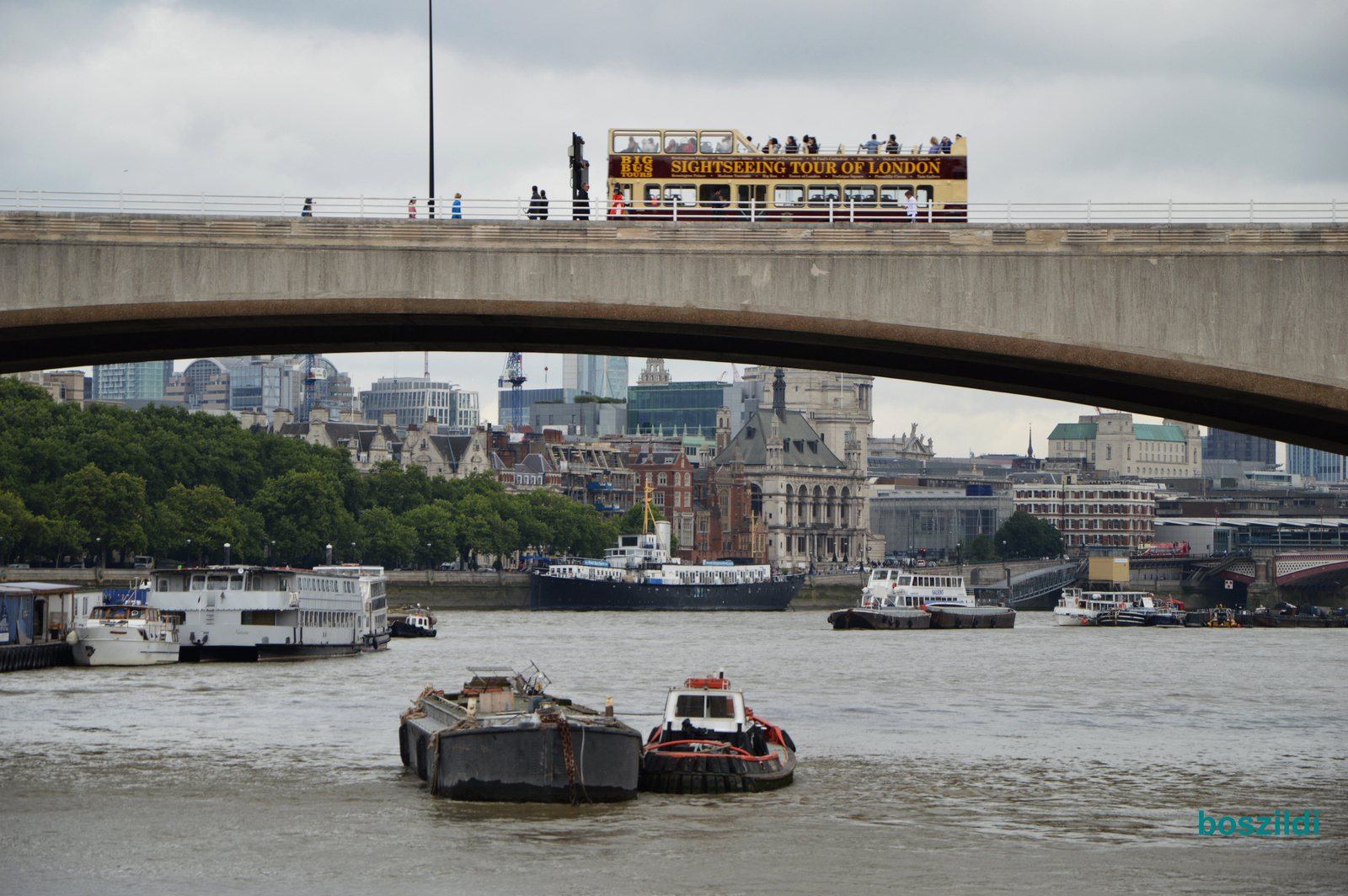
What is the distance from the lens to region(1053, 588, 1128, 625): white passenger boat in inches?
5778

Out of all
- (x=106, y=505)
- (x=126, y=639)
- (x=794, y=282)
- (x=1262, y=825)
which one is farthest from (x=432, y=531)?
(x=1262, y=825)

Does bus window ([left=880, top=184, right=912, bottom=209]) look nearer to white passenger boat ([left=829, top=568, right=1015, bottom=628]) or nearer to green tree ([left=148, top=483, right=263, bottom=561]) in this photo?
white passenger boat ([left=829, top=568, right=1015, bottom=628])

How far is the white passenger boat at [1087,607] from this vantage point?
481 feet

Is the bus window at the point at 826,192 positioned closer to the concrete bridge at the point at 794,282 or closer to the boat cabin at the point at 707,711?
the concrete bridge at the point at 794,282

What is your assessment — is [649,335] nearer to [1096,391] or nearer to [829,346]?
[829,346]

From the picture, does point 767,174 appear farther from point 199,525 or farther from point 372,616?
point 199,525

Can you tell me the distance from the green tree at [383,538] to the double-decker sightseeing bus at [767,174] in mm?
123663

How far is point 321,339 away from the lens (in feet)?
144

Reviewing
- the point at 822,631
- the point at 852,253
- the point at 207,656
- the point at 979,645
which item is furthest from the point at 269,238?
the point at 822,631

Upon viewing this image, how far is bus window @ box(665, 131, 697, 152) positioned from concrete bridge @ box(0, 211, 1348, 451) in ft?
14.8

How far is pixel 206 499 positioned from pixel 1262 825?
12145 centimetres

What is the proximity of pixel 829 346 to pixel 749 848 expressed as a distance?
46.9ft

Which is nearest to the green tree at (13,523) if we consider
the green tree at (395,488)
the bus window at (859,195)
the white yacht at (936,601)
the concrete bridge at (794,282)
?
the green tree at (395,488)

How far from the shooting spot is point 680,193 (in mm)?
42875
